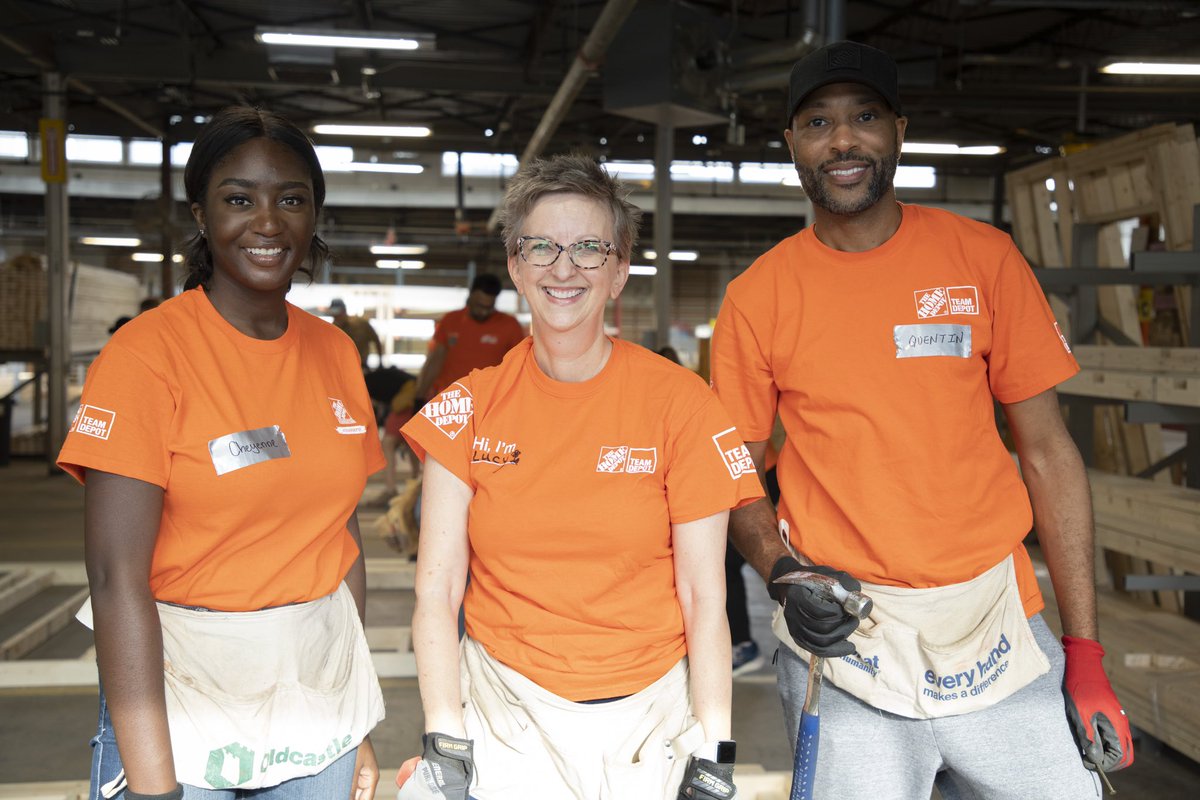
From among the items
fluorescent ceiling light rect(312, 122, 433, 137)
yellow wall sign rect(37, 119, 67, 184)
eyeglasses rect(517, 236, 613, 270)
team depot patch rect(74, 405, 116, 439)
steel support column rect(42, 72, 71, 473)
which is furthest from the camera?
steel support column rect(42, 72, 71, 473)

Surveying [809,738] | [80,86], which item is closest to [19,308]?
[80,86]

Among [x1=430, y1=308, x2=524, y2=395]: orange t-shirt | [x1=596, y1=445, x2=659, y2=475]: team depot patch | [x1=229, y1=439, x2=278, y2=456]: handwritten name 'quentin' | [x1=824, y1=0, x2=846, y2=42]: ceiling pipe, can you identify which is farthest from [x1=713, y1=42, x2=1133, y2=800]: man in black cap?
[x1=430, y1=308, x2=524, y2=395]: orange t-shirt

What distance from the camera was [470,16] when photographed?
1081 centimetres

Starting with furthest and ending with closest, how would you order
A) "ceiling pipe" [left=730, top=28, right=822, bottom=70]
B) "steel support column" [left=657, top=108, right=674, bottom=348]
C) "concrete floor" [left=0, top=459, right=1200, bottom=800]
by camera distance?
1. "steel support column" [left=657, top=108, right=674, bottom=348]
2. "ceiling pipe" [left=730, top=28, right=822, bottom=70]
3. "concrete floor" [left=0, top=459, right=1200, bottom=800]

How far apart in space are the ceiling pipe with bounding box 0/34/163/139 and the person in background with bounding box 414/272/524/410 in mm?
6179

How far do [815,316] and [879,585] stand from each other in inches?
19.5

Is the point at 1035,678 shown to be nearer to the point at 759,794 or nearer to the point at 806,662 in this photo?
the point at 806,662

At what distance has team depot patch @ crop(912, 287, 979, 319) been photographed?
6.01 ft

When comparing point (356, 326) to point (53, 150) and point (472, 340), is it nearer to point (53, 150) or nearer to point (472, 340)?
point (472, 340)

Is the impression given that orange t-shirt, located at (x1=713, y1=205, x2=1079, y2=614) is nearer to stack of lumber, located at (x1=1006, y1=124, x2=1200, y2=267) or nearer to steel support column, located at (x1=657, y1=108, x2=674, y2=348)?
stack of lumber, located at (x1=1006, y1=124, x2=1200, y2=267)

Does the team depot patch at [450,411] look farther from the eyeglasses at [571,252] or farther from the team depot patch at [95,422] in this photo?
the team depot patch at [95,422]

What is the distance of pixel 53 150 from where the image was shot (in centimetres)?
1076

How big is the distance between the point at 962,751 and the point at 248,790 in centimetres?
118

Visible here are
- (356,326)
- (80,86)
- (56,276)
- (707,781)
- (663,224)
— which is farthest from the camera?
(80,86)
